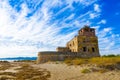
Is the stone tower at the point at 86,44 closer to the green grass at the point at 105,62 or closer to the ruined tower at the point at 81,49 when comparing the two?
the ruined tower at the point at 81,49

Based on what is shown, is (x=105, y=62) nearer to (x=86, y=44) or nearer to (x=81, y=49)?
(x=81, y=49)

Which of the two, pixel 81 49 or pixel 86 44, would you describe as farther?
pixel 86 44

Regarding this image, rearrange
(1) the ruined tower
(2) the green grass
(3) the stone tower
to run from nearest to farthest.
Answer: (2) the green grass → (1) the ruined tower → (3) the stone tower

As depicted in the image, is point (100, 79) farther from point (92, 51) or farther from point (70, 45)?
point (70, 45)

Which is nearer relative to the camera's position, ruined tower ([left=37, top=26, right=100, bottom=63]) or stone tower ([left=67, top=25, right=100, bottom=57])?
ruined tower ([left=37, top=26, right=100, bottom=63])

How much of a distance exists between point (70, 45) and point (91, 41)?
37.2ft

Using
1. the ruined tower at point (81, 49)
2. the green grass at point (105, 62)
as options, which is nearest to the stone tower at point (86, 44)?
the ruined tower at point (81, 49)

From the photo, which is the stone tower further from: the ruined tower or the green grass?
the green grass

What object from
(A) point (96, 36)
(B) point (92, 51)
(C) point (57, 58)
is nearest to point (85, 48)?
(B) point (92, 51)

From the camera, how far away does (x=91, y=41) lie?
59.2 metres

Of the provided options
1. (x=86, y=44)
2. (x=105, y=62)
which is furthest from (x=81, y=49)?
(x=105, y=62)

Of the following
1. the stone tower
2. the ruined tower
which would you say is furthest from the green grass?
the stone tower

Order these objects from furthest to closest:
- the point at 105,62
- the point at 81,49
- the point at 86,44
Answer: the point at 86,44
the point at 81,49
the point at 105,62

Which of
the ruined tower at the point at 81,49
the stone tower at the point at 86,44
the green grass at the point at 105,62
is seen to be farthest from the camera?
the stone tower at the point at 86,44
